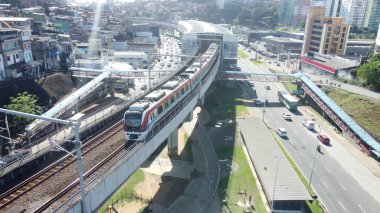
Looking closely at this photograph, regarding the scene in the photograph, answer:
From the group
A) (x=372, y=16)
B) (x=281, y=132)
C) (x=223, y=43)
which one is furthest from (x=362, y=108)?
(x=372, y=16)

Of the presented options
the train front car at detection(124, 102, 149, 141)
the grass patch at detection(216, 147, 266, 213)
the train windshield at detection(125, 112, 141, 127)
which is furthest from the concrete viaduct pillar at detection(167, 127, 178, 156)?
the train windshield at detection(125, 112, 141, 127)

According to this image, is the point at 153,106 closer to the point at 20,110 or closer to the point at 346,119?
the point at 20,110

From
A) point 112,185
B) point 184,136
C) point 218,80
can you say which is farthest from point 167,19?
point 112,185

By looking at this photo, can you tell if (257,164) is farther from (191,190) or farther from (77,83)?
(77,83)

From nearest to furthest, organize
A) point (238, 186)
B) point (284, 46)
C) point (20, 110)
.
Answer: point (238, 186), point (20, 110), point (284, 46)

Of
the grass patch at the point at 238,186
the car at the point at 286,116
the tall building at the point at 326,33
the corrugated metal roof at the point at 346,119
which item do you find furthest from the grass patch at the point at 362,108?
the tall building at the point at 326,33

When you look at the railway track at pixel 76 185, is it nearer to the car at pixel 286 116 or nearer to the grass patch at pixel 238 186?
the grass patch at pixel 238 186
